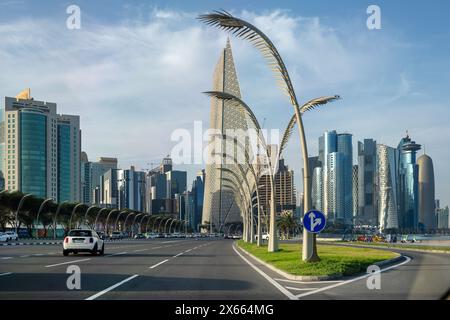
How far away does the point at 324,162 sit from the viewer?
338 ft

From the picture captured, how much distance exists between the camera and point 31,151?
174 metres

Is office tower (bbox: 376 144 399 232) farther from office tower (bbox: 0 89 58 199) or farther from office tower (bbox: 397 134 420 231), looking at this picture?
office tower (bbox: 0 89 58 199)

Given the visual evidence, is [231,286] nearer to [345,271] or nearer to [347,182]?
[345,271]

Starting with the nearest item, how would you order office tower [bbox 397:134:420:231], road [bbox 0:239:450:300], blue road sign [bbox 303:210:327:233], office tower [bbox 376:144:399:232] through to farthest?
road [bbox 0:239:450:300]
blue road sign [bbox 303:210:327:233]
office tower [bbox 376:144:399:232]
office tower [bbox 397:134:420:231]

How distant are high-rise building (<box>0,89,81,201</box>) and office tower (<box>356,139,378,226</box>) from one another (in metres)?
87.6

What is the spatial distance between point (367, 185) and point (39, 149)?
93.3 m

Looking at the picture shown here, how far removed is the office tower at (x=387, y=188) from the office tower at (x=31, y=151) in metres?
92.2

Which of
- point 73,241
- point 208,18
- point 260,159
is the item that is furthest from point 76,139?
point 208,18

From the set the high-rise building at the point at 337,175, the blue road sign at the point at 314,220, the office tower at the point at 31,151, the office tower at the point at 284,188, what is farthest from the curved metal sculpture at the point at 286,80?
the office tower at the point at 31,151

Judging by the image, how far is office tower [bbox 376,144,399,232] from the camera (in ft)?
545

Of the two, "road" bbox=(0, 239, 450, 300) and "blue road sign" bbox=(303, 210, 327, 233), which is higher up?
"blue road sign" bbox=(303, 210, 327, 233)

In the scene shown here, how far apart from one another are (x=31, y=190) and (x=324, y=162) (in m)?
105

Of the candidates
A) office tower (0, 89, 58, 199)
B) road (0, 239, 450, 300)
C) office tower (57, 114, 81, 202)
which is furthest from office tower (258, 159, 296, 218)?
road (0, 239, 450, 300)
